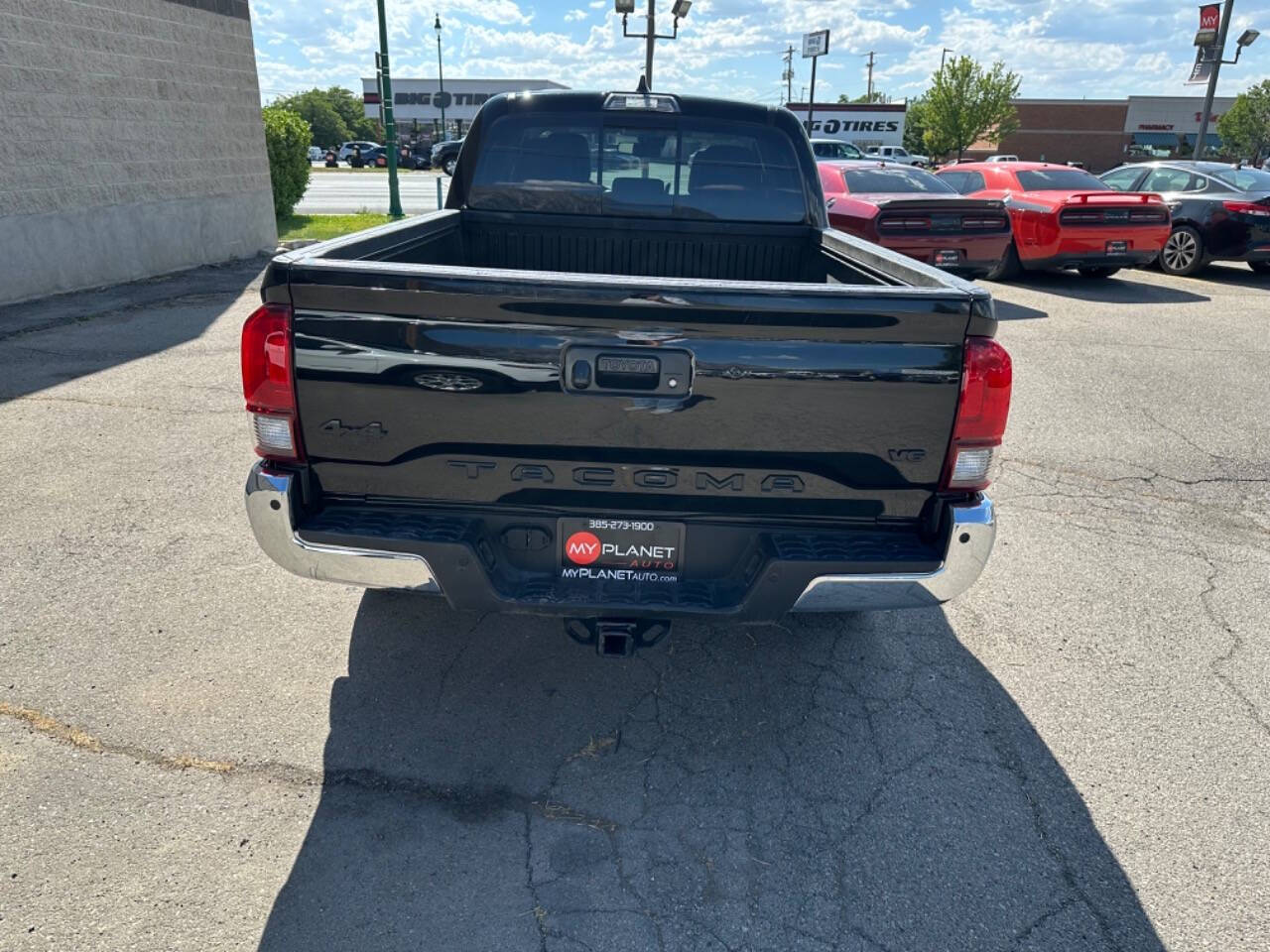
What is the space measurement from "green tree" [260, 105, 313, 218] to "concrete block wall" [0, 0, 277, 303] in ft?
6.80

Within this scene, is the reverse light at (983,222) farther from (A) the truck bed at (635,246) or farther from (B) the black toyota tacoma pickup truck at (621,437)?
(B) the black toyota tacoma pickup truck at (621,437)

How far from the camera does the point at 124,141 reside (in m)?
10.9

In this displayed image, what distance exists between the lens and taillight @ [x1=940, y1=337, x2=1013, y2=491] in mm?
2520

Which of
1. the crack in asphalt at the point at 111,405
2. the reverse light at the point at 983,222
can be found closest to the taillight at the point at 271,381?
the crack in asphalt at the point at 111,405

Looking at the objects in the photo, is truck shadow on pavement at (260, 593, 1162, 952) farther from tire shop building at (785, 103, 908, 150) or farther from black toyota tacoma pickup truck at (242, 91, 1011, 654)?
tire shop building at (785, 103, 908, 150)

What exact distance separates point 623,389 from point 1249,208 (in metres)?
13.8

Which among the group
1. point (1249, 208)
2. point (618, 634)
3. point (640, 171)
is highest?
point (640, 171)

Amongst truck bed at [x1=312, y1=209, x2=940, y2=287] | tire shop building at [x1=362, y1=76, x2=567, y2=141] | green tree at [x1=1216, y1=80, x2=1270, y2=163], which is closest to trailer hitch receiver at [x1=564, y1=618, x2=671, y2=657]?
truck bed at [x1=312, y1=209, x2=940, y2=287]

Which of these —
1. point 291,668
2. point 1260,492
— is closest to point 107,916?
point 291,668

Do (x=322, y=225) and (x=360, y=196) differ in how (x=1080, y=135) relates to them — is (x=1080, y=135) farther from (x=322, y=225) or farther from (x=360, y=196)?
(x=322, y=225)

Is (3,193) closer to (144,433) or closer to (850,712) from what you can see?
(144,433)

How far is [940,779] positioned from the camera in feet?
9.55

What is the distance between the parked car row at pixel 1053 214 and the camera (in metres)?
10.3

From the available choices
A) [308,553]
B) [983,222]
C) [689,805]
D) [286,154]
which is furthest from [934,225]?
[286,154]
